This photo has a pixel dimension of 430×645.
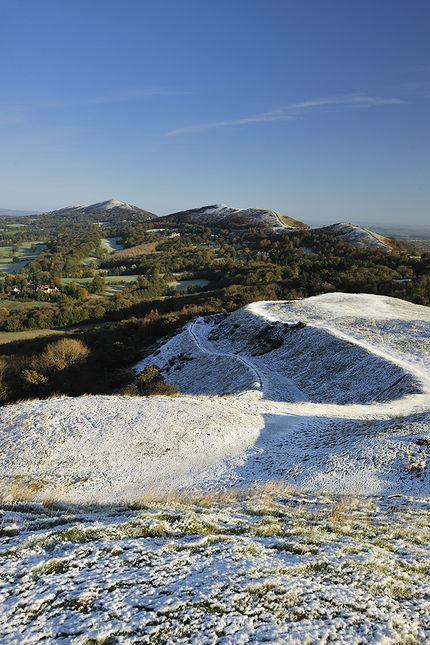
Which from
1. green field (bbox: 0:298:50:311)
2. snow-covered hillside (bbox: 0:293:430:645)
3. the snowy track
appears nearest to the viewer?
snow-covered hillside (bbox: 0:293:430:645)

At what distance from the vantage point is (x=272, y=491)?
11.0 meters

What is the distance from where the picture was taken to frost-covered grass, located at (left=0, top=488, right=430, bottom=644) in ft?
13.9

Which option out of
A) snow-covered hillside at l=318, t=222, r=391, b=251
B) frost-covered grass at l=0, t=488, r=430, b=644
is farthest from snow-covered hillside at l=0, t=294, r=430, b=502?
snow-covered hillside at l=318, t=222, r=391, b=251

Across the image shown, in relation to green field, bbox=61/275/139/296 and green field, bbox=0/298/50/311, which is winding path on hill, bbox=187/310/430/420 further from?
green field, bbox=61/275/139/296

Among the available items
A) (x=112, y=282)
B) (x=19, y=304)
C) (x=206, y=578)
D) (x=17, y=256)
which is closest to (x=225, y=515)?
(x=206, y=578)

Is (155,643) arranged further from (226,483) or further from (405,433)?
(405,433)

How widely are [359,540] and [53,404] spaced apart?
1601 cm

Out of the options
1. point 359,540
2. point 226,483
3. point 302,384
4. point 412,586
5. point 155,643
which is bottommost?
point 302,384

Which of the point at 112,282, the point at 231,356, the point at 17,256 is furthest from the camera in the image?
the point at 17,256

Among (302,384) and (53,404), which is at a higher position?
(53,404)

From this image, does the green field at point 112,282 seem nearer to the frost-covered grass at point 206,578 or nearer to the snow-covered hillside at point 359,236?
the snow-covered hillside at point 359,236

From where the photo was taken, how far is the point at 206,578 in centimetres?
529

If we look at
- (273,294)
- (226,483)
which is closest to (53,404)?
(226,483)

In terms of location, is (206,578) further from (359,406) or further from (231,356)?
(231,356)
